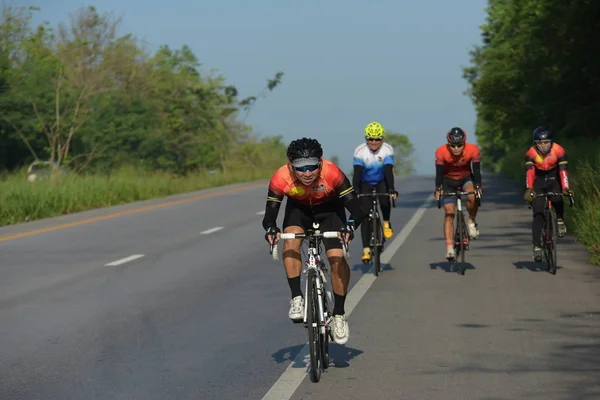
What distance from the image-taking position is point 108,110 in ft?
161

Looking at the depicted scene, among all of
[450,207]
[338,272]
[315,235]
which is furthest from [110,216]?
[315,235]

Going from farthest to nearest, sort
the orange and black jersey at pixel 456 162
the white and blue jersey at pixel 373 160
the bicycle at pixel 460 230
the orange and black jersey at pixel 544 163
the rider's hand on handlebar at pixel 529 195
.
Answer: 1. the white and blue jersey at pixel 373 160
2. the orange and black jersey at pixel 456 162
3. the bicycle at pixel 460 230
4. the orange and black jersey at pixel 544 163
5. the rider's hand on handlebar at pixel 529 195

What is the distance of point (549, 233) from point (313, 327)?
7.01m

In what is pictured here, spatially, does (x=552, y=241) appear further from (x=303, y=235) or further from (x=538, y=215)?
(x=303, y=235)

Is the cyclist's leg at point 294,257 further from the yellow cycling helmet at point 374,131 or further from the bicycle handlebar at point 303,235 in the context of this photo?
the yellow cycling helmet at point 374,131

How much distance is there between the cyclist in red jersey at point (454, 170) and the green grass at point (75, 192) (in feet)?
39.2

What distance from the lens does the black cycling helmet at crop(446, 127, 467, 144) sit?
14.5m

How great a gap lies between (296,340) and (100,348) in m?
1.50

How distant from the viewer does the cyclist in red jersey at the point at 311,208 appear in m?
8.22

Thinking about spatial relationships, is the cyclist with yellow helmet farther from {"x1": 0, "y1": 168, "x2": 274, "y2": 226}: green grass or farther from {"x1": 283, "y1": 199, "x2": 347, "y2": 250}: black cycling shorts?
{"x1": 0, "y1": 168, "x2": 274, "y2": 226}: green grass

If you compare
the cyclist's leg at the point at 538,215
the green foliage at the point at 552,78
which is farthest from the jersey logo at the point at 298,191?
the green foliage at the point at 552,78

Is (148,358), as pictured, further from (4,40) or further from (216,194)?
(4,40)

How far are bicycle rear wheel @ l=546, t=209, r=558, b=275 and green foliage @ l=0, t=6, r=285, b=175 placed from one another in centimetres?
2511

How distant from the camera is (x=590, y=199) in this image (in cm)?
1861
